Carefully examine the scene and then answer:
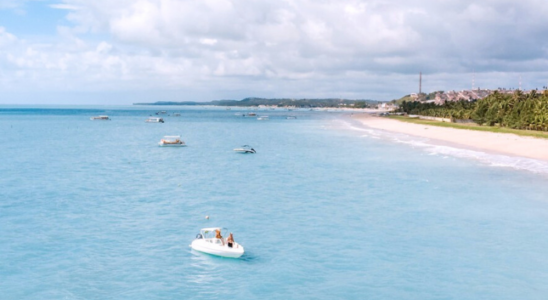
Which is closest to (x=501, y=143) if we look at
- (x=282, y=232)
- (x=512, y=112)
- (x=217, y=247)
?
(x=512, y=112)

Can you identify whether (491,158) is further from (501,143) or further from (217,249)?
(217,249)

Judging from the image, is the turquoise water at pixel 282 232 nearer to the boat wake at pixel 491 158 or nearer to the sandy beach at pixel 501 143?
the boat wake at pixel 491 158

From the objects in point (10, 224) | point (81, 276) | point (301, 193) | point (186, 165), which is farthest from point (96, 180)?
point (81, 276)

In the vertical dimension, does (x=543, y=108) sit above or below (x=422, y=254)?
above

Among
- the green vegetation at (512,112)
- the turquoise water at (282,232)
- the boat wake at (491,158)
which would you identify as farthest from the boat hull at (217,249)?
the green vegetation at (512,112)

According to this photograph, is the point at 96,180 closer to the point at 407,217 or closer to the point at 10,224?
the point at 10,224

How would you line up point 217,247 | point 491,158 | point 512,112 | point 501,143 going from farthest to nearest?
point 512,112 < point 501,143 < point 491,158 < point 217,247
